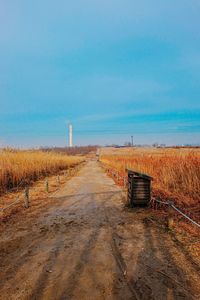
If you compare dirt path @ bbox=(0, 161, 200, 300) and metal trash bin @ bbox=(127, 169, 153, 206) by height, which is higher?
metal trash bin @ bbox=(127, 169, 153, 206)

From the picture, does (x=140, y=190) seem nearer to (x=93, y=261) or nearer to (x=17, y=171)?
(x=93, y=261)

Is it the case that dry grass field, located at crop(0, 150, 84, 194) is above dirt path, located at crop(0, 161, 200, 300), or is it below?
above

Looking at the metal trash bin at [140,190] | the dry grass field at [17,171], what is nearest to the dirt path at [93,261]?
the metal trash bin at [140,190]

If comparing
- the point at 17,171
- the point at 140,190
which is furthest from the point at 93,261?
the point at 17,171

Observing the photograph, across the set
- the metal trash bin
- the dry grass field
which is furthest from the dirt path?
the dry grass field

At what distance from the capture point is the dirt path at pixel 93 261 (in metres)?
4.18

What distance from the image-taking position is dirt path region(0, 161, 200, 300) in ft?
13.7

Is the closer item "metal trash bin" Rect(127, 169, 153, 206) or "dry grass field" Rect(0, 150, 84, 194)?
"metal trash bin" Rect(127, 169, 153, 206)

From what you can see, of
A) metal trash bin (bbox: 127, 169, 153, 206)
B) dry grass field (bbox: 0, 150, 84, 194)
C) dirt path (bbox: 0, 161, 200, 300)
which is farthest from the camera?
dry grass field (bbox: 0, 150, 84, 194)

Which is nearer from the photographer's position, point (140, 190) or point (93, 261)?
point (93, 261)

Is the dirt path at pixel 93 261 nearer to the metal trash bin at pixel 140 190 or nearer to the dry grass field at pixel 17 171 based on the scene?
the metal trash bin at pixel 140 190

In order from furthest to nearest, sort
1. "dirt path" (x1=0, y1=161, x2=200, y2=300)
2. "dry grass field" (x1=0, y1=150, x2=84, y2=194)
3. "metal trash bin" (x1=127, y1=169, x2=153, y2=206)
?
"dry grass field" (x1=0, y1=150, x2=84, y2=194)
"metal trash bin" (x1=127, y1=169, x2=153, y2=206)
"dirt path" (x1=0, y1=161, x2=200, y2=300)

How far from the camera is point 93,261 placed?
17.4 ft

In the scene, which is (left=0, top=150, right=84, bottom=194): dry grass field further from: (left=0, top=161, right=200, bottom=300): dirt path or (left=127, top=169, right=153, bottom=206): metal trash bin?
(left=127, top=169, right=153, bottom=206): metal trash bin
